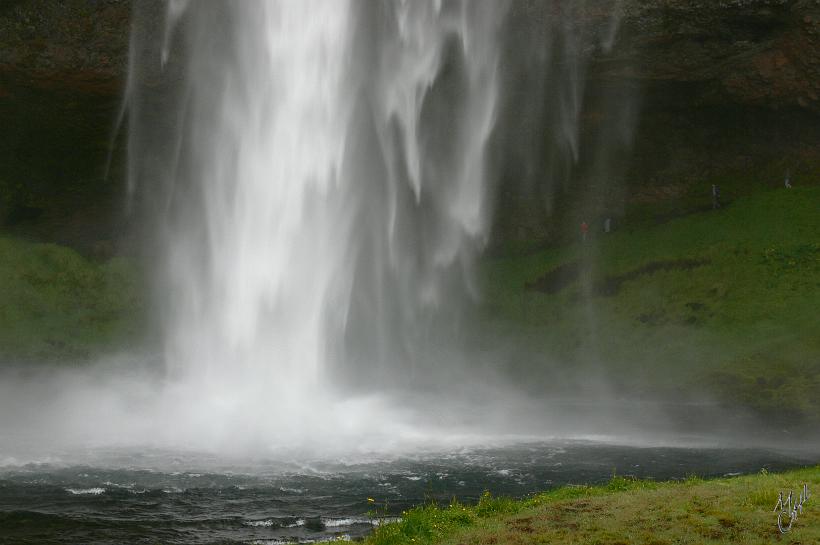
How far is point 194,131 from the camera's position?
34562 mm

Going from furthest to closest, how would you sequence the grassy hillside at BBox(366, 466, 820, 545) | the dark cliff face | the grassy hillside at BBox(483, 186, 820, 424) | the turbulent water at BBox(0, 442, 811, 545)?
the dark cliff face → the grassy hillside at BBox(483, 186, 820, 424) → the turbulent water at BBox(0, 442, 811, 545) → the grassy hillside at BBox(366, 466, 820, 545)

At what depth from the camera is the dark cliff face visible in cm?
3136

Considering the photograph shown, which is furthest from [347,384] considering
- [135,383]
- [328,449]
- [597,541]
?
[597,541]

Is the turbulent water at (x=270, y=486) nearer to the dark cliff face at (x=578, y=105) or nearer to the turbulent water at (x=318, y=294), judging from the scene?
the turbulent water at (x=318, y=294)

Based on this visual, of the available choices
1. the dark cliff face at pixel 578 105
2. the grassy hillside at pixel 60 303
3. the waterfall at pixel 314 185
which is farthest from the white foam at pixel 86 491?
the dark cliff face at pixel 578 105

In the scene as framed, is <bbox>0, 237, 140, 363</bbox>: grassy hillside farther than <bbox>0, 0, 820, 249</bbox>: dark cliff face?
Yes

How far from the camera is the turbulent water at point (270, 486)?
44.0ft

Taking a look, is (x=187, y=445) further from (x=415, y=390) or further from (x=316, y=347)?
Answer: (x=415, y=390)
